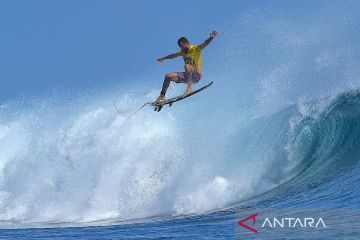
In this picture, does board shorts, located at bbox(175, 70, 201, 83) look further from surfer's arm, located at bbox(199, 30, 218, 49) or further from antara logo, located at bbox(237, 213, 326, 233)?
antara logo, located at bbox(237, 213, 326, 233)

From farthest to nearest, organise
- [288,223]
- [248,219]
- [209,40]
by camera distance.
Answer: [209,40], [248,219], [288,223]

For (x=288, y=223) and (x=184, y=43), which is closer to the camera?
(x=288, y=223)

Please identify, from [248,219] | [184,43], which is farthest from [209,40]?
[248,219]

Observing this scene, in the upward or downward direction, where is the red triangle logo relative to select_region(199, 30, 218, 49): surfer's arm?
downward

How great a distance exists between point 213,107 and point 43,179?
6.89 meters

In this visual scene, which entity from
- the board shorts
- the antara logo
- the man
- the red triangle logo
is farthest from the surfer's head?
the antara logo

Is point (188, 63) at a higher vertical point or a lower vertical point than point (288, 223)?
higher

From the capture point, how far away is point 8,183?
1666cm

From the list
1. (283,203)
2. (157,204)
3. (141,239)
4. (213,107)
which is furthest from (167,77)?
(213,107)

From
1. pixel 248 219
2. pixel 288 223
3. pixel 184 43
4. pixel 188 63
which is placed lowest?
pixel 288 223

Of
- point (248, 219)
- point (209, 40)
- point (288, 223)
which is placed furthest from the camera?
point (209, 40)

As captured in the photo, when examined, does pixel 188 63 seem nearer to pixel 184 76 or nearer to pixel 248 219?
pixel 184 76

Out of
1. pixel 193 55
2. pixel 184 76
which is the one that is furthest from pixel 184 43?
pixel 184 76

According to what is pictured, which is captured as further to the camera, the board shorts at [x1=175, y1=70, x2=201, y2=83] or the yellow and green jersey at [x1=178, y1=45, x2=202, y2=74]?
the board shorts at [x1=175, y1=70, x2=201, y2=83]
